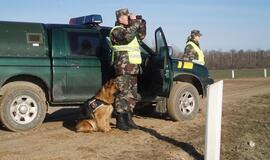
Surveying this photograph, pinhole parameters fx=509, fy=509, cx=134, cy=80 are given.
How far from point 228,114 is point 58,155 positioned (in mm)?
5314

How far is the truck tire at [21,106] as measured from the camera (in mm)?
8562

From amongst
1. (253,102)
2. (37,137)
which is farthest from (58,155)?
(253,102)

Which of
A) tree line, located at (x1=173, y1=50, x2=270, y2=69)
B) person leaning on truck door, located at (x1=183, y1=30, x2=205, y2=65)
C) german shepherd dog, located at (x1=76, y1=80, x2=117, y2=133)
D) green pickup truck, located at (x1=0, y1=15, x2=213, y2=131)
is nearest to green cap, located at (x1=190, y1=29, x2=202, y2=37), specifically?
person leaning on truck door, located at (x1=183, y1=30, x2=205, y2=65)

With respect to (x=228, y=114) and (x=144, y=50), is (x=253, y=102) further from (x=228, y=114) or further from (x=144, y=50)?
(x=144, y=50)

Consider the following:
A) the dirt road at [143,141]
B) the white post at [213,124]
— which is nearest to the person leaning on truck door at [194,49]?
the dirt road at [143,141]

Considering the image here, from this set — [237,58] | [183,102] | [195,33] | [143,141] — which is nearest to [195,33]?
[195,33]

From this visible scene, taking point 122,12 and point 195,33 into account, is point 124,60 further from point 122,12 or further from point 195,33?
point 195,33

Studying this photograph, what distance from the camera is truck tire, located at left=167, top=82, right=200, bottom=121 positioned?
396 inches

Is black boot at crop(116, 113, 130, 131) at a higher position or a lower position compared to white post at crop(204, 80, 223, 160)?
lower

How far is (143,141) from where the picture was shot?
779 cm

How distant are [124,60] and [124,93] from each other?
22.5 inches

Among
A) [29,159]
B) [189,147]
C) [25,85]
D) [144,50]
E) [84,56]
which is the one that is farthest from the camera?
[144,50]

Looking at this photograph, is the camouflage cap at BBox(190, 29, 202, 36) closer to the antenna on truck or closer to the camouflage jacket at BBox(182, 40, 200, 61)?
the camouflage jacket at BBox(182, 40, 200, 61)

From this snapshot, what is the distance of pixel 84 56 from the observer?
30.6 ft
